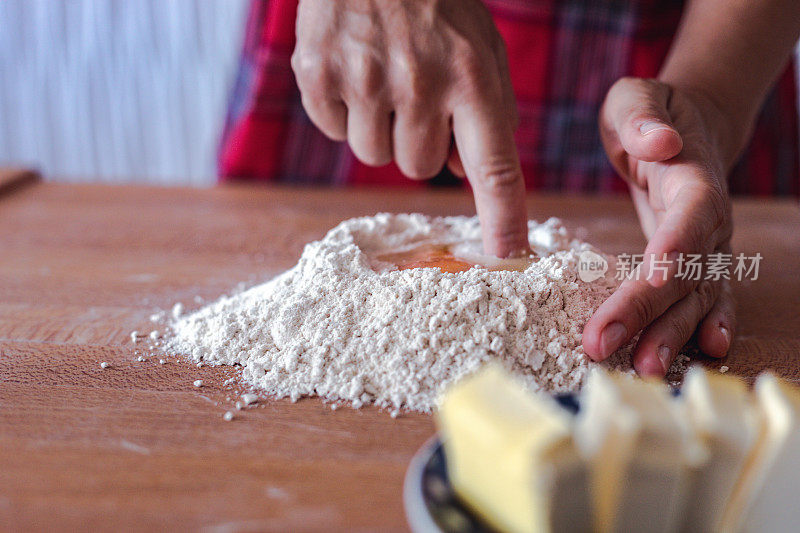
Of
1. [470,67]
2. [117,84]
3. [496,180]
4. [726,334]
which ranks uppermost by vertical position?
[470,67]

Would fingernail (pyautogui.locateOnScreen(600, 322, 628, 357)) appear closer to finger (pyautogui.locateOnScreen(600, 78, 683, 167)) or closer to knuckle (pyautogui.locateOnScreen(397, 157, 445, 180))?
finger (pyautogui.locateOnScreen(600, 78, 683, 167))

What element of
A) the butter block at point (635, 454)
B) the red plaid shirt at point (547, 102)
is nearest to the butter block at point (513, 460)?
the butter block at point (635, 454)

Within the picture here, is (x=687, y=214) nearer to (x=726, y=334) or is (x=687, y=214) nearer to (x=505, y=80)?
(x=726, y=334)

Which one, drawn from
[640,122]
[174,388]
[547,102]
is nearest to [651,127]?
[640,122]

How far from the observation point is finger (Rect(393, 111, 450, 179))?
836mm

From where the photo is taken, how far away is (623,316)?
0.61 meters

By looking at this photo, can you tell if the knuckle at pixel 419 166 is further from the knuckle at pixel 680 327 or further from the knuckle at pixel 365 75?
the knuckle at pixel 680 327

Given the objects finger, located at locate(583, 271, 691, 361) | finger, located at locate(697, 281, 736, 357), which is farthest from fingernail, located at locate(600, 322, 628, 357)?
finger, located at locate(697, 281, 736, 357)

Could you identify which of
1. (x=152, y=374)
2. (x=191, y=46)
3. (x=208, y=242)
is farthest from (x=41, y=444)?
(x=191, y=46)

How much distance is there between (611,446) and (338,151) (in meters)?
1.17

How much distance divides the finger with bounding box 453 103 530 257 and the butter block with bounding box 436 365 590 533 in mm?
379

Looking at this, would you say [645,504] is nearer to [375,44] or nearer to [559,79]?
[375,44]

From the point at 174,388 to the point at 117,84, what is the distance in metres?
1.91

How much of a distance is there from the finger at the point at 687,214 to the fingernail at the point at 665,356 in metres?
0.08
